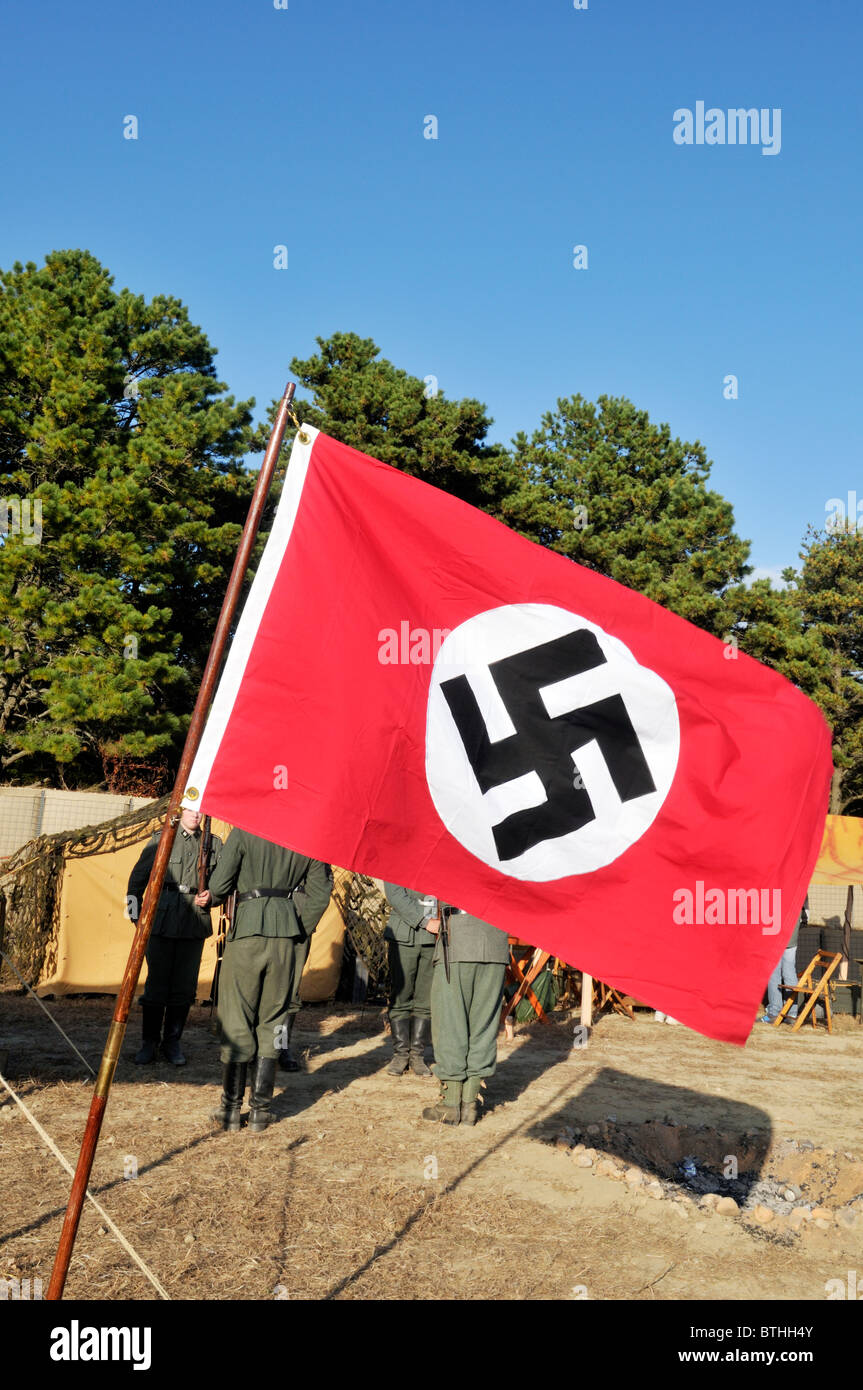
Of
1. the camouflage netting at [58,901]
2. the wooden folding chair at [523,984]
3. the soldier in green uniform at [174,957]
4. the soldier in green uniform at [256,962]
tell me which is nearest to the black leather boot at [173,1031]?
the soldier in green uniform at [174,957]

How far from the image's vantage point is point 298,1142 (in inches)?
258

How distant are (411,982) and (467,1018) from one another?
176cm

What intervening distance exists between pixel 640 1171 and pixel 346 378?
22.9 m

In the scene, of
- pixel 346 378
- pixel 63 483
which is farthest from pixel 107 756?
pixel 346 378

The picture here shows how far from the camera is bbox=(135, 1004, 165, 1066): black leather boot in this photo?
845cm

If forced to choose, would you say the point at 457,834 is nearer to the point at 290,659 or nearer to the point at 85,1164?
the point at 290,659

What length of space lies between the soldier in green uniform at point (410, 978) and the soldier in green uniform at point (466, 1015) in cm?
141

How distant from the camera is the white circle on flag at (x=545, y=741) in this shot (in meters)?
3.73

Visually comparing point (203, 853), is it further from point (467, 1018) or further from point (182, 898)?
point (467, 1018)

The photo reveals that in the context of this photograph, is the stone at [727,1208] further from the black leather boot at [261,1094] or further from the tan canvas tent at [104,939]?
the tan canvas tent at [104,939]

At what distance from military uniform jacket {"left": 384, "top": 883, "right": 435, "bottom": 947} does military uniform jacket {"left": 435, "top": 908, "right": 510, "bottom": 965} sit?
63.7 inches

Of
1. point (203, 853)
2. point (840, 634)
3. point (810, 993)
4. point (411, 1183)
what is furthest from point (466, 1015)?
point (840, 634)

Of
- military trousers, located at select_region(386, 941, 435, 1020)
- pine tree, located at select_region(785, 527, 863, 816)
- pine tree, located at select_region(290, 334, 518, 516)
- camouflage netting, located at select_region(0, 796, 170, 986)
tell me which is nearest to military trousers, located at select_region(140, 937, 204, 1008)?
military trousers, located at select_region(386, 941, 435, 1020)

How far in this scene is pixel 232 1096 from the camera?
6.77 meters
